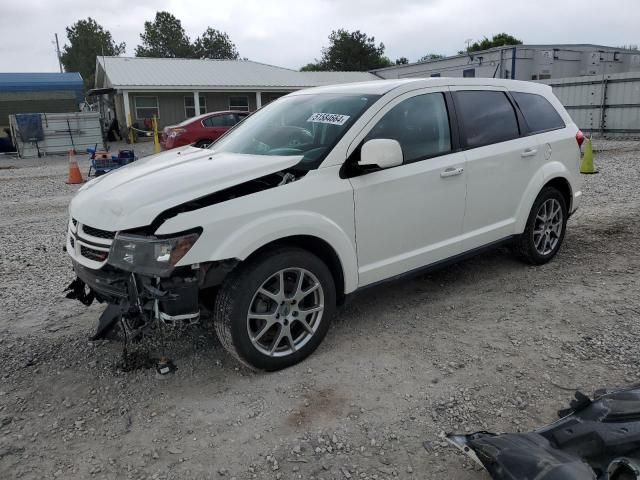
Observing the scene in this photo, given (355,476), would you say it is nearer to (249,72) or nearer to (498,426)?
(498,426)

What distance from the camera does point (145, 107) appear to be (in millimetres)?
29156

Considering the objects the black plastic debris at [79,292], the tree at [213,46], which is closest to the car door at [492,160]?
the black plastic debris at [79,292]

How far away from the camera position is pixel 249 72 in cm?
3228

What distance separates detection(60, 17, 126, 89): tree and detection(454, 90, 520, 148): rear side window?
71.4 m

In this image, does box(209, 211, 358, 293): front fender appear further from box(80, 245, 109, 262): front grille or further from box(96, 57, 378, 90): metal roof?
box(96, 57, 378, 90): metal roof

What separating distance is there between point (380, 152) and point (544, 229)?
2589 mm

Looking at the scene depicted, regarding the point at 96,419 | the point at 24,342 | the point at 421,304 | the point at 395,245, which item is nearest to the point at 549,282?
the point at 421,304

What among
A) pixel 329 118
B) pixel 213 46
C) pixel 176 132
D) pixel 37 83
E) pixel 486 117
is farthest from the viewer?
pixel 213 46

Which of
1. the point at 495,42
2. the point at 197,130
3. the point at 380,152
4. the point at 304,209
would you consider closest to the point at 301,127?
the point at 380,152

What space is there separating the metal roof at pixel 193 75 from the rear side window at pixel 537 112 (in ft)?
85.3

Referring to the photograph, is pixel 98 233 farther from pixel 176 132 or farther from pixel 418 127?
pixel 176 132

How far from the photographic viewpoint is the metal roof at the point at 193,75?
2817 centimetres

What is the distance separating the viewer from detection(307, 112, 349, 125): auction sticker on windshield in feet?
12.2

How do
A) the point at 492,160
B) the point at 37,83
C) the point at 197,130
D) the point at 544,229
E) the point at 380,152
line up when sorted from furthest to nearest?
the point at 37,83
the point at 197,130
the point at 544,229
the point at 492,160
the point at 380,152
